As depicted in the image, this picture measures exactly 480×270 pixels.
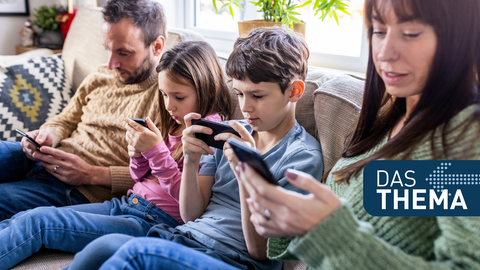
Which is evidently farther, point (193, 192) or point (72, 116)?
point (72, 116)

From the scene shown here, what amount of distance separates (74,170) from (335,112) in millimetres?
987

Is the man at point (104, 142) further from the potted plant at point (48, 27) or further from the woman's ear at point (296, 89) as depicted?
the potted plant at point (48, 27)

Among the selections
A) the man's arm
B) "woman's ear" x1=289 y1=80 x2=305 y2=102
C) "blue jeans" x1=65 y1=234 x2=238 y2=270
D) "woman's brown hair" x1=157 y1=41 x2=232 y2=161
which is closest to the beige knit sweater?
the man's arm

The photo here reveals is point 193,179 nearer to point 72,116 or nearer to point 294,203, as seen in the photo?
point 294,203

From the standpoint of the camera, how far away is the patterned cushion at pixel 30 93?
72.5 inches

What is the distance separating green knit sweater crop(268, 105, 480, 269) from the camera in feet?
1.91

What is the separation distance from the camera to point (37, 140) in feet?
5.26

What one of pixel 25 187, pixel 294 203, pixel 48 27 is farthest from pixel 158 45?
pixel 48 27

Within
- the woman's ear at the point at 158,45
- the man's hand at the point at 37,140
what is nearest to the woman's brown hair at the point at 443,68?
the woman's ear at the point at 158,45

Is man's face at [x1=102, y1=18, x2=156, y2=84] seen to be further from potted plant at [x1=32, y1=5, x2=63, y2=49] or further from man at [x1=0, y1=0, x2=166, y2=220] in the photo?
potted plant at [x1=32, y1=5, x2=63, y2=49]

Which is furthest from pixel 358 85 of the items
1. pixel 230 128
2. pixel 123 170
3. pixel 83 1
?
pixel 83 1

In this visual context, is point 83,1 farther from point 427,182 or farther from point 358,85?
point 427,182

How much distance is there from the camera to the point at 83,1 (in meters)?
2.72

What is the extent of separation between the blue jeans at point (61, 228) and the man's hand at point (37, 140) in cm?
40
